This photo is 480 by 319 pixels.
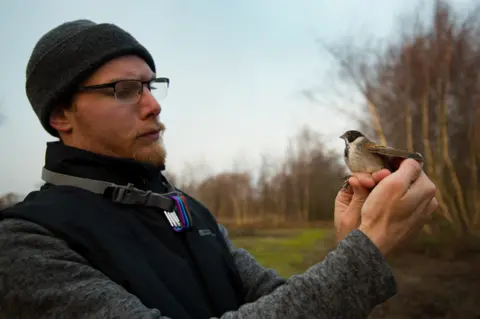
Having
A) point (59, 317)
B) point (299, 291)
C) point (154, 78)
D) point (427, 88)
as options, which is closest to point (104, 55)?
point (154, 78)

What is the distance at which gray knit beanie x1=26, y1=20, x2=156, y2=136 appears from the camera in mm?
1714

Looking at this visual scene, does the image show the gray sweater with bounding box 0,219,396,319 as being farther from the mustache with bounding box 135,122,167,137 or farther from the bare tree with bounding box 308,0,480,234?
the bare tree with bounding box 308,0,480,234

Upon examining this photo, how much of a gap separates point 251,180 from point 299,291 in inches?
770

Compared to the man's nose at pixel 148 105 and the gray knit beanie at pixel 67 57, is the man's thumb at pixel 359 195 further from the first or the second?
the gray knit beanie at pixel 67 57

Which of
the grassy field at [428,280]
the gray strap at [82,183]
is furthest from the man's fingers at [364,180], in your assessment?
the grassy field at [428,280]

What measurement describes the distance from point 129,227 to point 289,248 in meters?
10.4

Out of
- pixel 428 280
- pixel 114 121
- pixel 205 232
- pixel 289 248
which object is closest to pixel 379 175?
pixel 205 232

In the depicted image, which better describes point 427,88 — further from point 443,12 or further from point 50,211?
point 50,211

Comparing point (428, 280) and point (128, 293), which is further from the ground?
point (128, 293)

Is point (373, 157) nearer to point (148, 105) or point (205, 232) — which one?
point (205, 232)

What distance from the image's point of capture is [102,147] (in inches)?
67.9

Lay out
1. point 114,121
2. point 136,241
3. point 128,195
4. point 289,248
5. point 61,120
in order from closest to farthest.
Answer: point 136,241
point 128,195
point 114,121
point 61,120
point 289,248

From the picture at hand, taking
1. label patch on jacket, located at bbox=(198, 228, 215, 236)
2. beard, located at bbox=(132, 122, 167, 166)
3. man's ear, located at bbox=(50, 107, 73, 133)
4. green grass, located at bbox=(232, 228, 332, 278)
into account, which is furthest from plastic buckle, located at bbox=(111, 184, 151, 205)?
green grass, located at bbox=(232, 228, 332, 278)

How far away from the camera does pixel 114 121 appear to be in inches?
66.9
